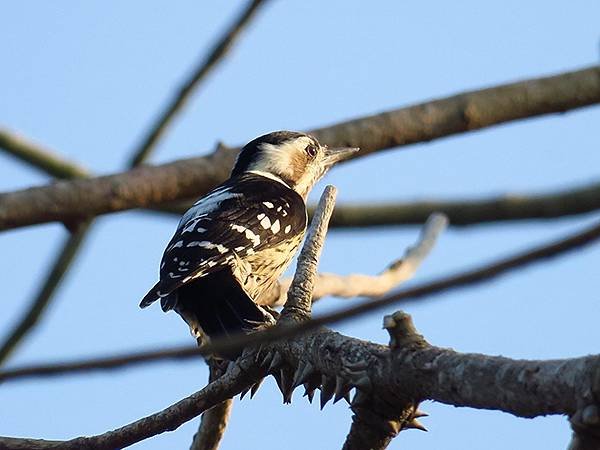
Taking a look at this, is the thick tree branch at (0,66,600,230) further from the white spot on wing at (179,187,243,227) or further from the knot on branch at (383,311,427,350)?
the knot on branch at (383,311,427,350)

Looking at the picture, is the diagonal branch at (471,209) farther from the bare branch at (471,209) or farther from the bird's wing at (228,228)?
the bird's wing at (228,228)

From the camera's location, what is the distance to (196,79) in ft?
15.6

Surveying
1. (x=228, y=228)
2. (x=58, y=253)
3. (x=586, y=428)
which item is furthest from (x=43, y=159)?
(x=586, y=428)

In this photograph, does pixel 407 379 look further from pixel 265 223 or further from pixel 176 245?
pixel 265 223

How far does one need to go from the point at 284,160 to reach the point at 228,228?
1.76 m

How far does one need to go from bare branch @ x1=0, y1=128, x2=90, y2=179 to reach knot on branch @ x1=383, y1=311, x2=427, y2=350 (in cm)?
273

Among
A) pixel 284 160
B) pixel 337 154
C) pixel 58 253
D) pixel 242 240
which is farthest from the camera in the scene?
pixel 284 160

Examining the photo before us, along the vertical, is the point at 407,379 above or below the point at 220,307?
below

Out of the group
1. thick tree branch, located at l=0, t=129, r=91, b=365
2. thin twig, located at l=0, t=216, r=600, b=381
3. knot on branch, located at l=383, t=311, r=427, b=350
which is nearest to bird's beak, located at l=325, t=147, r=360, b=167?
thick tree branch, located at l=0, t=129, r=91, b=365

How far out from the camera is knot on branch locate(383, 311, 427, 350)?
2525 millimetres

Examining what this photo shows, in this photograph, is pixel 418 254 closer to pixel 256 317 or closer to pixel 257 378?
pixel 256 317

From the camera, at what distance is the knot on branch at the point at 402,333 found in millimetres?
2525

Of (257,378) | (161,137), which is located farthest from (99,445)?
(161,137)

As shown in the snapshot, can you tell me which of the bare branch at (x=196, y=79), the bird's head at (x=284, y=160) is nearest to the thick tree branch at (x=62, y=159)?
the bare branch at (x=196, y=79)
